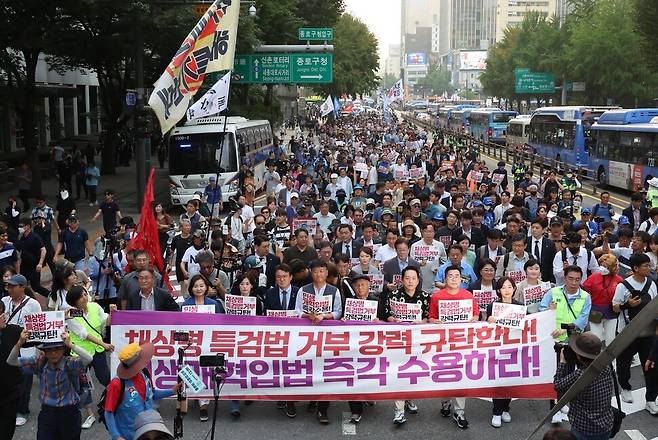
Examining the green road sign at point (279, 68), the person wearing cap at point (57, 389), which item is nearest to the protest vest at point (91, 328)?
the person wearing cap at point (57, 389)

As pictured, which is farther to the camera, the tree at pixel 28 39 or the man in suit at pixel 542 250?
the tree at pixel 28 39

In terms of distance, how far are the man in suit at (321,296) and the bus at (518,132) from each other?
3556 centimetres

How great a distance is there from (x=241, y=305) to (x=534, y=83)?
202 feet

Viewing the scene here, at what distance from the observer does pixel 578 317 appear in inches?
309

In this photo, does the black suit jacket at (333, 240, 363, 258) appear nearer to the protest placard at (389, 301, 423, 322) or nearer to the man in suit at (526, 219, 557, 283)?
the man in suit at (526, 219, 557, 283)

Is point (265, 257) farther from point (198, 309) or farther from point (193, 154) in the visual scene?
point (193, 154)

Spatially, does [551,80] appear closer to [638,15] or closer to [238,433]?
[638,15]

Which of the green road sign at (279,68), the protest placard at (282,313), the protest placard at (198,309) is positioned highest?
the green road sign at (279,68)

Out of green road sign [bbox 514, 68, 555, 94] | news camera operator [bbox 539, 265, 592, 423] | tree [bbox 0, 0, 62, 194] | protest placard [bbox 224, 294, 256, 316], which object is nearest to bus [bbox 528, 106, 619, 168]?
tree [bbox 0, 0, 62, 194]

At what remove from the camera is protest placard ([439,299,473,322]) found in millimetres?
7863

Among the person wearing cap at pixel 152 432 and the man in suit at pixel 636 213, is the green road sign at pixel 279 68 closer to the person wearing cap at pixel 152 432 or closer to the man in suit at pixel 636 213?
the man in suit at pixel 636 213

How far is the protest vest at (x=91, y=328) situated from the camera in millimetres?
7363

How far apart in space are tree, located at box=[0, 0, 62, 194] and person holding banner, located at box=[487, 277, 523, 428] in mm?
17885

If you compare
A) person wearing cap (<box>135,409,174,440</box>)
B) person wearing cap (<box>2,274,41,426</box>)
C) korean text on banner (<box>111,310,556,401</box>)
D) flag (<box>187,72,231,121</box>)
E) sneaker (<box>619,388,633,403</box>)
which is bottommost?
sneaker (<box>619,388,633,403</box>)
